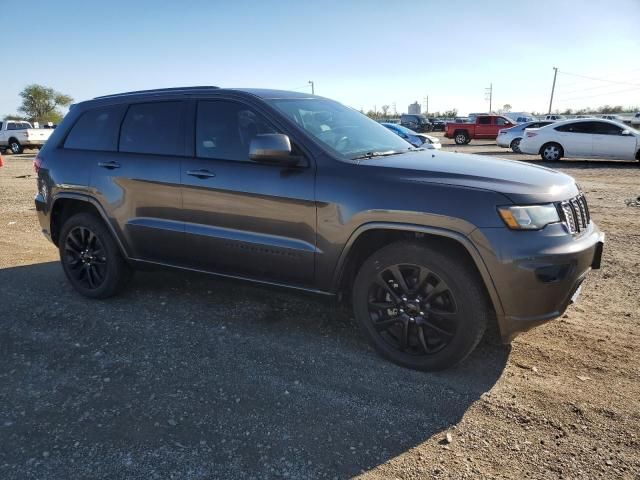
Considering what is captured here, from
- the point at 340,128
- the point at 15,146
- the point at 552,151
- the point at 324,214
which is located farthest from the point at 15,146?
the point at 324,214

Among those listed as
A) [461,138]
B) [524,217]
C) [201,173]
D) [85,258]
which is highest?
[201,173]

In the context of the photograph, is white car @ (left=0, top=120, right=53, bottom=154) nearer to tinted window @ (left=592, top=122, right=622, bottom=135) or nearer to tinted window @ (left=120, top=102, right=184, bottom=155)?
tinted window @ (left=592, top=122, right=622, bottom=135)

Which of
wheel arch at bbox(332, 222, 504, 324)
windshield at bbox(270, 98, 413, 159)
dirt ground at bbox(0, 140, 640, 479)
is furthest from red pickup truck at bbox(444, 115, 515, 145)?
wheel arch at bbox(332, 222, 504, 324)

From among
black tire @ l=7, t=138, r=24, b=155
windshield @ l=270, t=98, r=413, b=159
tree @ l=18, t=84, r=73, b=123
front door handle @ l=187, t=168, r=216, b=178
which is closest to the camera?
windshield @ l=270, t=98, r=413, b=159

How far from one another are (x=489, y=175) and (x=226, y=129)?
200 centimetres

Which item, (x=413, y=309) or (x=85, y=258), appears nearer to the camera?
(x=413, y=309)

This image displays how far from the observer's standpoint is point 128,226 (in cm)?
430

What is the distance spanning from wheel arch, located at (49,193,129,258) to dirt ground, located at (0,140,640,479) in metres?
0.66

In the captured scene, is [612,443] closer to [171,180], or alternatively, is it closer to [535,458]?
[535,458]

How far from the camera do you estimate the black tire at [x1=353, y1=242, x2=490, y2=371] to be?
304 cm

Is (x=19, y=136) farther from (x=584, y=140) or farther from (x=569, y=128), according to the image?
(x=584, y=140)

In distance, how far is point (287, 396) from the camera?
3068 mm

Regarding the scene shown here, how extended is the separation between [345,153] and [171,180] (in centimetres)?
145

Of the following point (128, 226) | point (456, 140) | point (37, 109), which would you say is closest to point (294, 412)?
point (128, 226)
